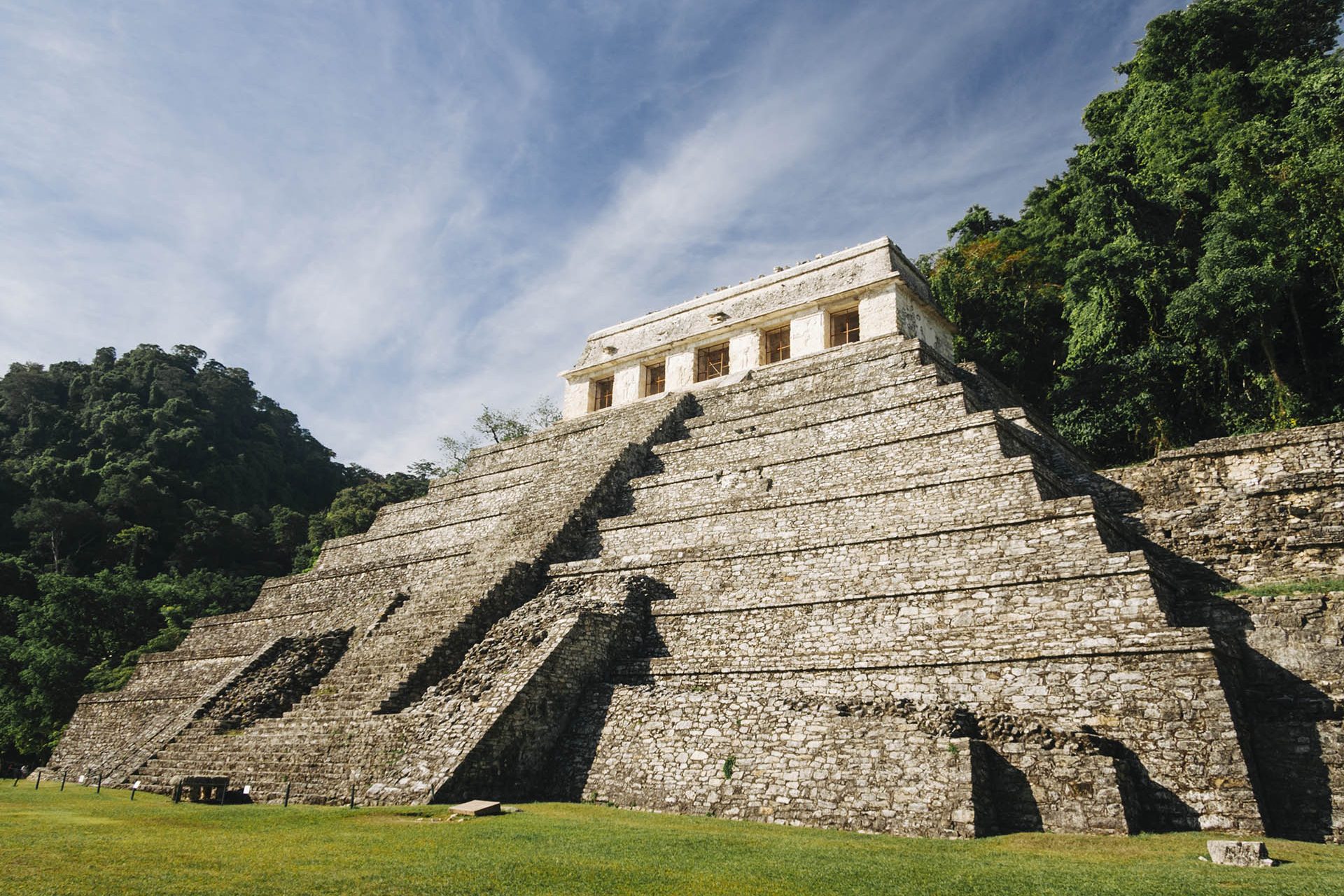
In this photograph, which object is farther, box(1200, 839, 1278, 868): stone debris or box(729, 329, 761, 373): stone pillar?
box(729, 329, 761, 373): stone pillar

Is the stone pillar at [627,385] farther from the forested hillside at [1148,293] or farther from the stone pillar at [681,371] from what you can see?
the forested hillside at [1148,293]

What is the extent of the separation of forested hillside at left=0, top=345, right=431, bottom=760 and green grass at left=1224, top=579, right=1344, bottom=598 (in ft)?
72.0

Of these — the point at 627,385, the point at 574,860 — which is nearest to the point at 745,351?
the point at 627,385

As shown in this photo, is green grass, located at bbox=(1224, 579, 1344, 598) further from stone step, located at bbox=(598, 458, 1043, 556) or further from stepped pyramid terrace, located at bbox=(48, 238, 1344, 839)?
stone step, located at bbox=(598, 458, 1043, 556)

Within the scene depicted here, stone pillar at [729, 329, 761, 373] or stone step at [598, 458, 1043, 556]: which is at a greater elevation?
stone pillar at [729, 329, 761, 373]

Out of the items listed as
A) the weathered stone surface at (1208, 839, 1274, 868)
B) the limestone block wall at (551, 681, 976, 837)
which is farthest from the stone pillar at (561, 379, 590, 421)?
the weathered stone surface at (1208, 839, 1274, 868)

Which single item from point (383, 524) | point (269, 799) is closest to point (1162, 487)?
point (269, 799)

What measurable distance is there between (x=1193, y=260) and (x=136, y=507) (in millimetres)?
42695

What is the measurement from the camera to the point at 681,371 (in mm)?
23344

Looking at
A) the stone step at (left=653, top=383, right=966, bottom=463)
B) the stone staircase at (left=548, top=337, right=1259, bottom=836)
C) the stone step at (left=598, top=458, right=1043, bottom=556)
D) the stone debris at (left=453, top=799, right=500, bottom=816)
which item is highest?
the stone step at (left=653, top=383, right=966, bottom=463)

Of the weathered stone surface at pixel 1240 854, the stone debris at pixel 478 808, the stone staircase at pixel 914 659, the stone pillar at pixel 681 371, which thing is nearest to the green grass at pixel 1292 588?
the stone staircase at pixel 914 659

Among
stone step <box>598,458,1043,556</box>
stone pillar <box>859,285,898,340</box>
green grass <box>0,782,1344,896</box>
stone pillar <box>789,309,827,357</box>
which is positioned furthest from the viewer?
stone pillar <box>789,309,827,357</box>

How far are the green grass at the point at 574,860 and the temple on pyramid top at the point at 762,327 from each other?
15048 mm

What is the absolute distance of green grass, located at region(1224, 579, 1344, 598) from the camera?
8.94 meters
